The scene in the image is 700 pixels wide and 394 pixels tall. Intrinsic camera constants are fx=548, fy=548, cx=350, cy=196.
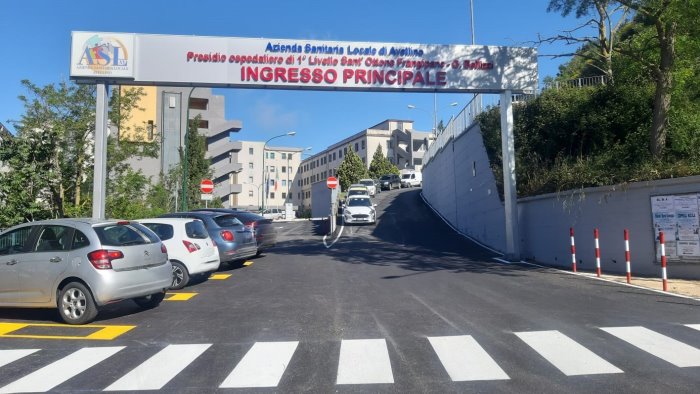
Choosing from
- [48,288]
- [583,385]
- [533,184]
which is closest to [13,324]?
[48,288]

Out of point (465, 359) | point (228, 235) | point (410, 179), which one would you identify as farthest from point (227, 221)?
point (410, 179)

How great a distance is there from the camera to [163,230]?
1238cm

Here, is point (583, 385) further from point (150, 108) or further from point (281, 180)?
point (281, 180)

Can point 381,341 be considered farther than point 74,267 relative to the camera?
No

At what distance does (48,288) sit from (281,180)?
107m

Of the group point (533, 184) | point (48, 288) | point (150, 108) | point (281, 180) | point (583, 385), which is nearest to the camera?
point (583, 385)

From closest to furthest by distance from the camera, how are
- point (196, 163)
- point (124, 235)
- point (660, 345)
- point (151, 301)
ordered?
point (660, 345) → point (124, 235) → point (151, 301) → point (196, 163)

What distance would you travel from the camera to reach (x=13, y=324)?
28.2 ft

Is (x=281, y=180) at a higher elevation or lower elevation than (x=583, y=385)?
higher

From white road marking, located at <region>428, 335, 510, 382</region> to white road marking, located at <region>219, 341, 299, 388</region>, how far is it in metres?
1.77

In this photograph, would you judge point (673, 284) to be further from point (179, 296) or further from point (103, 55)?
point (103, 55)

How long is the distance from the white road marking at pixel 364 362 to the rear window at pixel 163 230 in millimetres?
6589

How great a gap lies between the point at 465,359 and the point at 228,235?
32.6ft

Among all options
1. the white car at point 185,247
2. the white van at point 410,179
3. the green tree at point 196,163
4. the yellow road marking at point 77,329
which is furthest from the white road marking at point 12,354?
the white van at point 410,179
